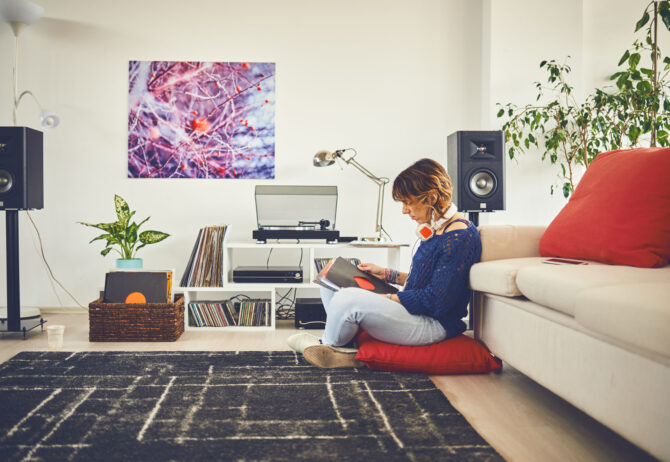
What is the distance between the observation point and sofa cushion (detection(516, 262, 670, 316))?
1.28 m

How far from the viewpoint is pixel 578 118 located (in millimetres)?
3100

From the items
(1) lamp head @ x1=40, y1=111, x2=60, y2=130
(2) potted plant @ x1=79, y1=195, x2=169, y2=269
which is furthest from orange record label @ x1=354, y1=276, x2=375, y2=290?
(1) lamp head @ x1=40, y1=111, x2=60, y2=130

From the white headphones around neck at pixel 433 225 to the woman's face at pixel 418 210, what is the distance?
2cm

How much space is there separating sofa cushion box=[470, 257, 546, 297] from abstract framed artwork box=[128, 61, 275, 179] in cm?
191

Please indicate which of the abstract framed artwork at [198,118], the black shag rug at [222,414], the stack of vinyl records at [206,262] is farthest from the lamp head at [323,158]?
the black shag rug at [222,414]

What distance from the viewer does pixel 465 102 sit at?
11.3 feet

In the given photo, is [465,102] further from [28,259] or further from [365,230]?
[28,259]

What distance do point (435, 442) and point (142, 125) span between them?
284 centimetres

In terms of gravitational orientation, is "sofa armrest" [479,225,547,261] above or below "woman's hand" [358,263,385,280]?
above

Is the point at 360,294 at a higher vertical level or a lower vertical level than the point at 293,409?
higher

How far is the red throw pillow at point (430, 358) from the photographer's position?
1.88m

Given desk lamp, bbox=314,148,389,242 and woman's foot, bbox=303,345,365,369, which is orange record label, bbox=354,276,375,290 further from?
desk lamp, bbox=314,148,389,242

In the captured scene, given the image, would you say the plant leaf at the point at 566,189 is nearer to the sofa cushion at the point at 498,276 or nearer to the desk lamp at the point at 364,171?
the desk lamp at the point at 364,171

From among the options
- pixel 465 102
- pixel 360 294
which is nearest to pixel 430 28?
pixel 465 102
